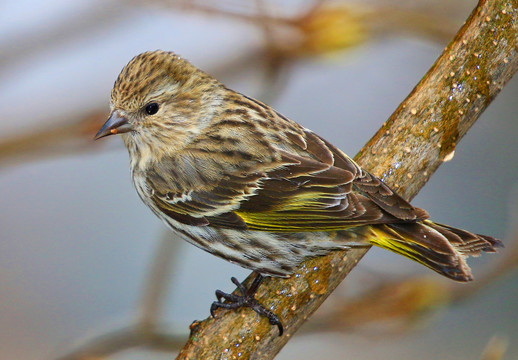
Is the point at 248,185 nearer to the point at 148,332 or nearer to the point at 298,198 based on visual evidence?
the point at 298,198

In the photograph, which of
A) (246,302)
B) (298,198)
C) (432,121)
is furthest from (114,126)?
(432,121)

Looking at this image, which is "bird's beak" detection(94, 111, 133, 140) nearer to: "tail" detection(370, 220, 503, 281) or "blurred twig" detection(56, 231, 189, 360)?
"blurred twig" detection(56, 231, 189, 360)

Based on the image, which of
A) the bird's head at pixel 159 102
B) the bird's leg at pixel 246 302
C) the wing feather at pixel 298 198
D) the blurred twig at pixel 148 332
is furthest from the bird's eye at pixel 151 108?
the bird's leg at pixel 246 302

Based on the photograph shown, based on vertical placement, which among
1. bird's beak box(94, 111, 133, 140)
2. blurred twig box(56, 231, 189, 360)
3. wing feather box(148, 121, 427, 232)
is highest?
bird's beak box(94, 111, 133, 140)

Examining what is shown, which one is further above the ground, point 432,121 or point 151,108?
point 151,108

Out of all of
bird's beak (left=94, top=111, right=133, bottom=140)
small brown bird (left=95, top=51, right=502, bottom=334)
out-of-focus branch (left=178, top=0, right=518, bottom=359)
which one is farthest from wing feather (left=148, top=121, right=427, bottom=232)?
bird's beak (left=94, top=111, right=133, bottom=140)

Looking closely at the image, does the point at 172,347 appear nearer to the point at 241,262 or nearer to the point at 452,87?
the point at 241,262

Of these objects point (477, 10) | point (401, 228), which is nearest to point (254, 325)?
point (401, 228)
